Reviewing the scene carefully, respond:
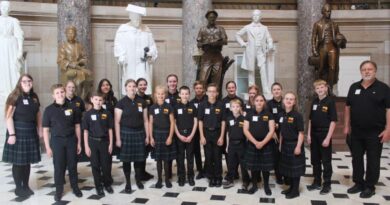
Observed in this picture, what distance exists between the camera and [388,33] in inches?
395

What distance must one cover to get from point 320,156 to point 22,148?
3490mm

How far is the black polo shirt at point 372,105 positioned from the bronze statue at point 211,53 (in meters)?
2.44

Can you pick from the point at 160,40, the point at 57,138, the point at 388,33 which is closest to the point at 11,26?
the point at 160,40

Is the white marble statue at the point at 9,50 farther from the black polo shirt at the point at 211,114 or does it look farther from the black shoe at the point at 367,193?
the black shoe at the point at 367,193

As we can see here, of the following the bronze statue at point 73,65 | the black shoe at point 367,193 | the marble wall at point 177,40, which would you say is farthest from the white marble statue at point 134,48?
the black shoe at point 367,193

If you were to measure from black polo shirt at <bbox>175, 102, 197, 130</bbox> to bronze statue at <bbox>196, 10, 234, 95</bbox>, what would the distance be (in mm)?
1508

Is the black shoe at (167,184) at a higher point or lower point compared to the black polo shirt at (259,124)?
lower

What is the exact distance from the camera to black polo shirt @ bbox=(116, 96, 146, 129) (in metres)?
4.82

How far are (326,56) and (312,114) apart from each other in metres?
3.22

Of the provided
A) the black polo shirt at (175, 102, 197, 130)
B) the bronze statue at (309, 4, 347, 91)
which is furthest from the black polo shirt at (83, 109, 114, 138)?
the bronze statue at (309, 4, 347, 91)

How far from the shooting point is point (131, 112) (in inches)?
190

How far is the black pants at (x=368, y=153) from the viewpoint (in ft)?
15.2

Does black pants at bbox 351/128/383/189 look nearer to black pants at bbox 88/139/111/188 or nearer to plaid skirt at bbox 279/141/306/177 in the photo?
plaid skirt at bbox 279/141/306/177

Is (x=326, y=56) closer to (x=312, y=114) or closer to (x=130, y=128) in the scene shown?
(x=312, y=114)
